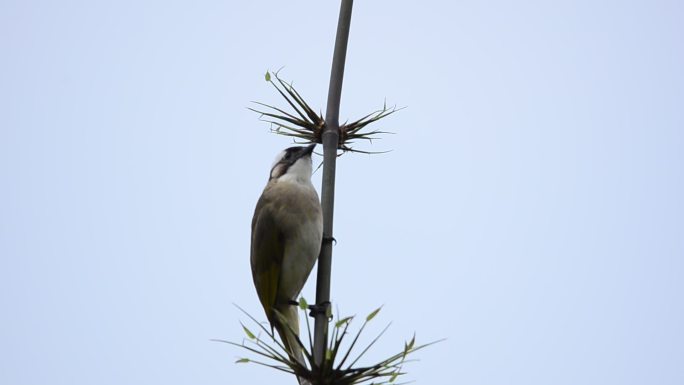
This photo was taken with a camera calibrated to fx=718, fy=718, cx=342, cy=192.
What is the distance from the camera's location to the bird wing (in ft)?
16.8

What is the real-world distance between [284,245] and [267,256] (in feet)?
0.59

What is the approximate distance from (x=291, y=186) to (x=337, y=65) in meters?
2.05

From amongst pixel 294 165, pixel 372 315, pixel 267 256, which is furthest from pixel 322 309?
pixel 294 165

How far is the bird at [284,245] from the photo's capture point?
4891 millimetres

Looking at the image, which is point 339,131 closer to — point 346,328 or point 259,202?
point 346,328

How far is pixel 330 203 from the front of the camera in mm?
3371

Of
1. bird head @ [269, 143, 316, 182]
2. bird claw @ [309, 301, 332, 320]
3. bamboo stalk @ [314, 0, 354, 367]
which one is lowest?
bird claw @ [309, 301, 332, 320]

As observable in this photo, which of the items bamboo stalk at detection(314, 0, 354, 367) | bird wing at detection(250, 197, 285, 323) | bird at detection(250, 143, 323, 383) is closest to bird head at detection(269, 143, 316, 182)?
bird at detection(250, 143, 323, 383)

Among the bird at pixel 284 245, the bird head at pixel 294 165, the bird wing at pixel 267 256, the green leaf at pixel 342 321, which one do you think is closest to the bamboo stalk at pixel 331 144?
the green leaf at pixel 342 321

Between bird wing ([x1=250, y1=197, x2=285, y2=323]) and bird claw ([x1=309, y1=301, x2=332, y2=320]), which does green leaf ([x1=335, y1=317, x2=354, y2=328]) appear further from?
bird wing ([x1=250, y1=197, x2=285, y2=323])

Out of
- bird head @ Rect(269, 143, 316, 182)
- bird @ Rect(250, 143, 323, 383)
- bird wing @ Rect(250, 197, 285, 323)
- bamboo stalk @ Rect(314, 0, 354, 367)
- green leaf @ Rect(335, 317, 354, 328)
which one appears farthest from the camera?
bird head @ Rect(269, 143, 316, 182)

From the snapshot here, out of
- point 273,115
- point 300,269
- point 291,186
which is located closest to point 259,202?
point 291,186

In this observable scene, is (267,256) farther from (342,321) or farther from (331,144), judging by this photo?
(342,321)

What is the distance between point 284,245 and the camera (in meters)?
5.09
